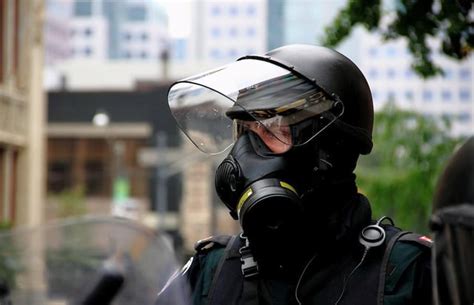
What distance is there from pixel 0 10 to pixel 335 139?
2388cm

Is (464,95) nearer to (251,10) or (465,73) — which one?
(251,10)

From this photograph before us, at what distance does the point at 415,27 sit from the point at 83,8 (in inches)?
4471

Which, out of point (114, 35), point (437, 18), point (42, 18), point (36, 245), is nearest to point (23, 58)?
point (42, 18)

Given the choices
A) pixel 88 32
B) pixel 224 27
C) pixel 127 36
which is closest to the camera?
pixel 88 32

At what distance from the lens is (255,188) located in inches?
131

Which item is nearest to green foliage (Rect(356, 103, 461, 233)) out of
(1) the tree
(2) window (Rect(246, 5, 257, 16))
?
(1) the tree

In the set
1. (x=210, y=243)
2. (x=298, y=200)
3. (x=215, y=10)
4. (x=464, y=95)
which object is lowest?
(x=464, y=95)

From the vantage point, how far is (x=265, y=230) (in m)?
Result: 3.27

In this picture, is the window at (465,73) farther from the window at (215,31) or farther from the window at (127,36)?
the window at (127,36)

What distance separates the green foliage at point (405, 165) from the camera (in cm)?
2422

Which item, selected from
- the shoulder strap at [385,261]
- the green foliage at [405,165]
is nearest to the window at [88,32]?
the green foliage at [405,165]

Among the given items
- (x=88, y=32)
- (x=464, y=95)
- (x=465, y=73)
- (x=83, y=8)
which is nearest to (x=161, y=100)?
(x=465, y=73)

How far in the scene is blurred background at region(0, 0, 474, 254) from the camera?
7598mm

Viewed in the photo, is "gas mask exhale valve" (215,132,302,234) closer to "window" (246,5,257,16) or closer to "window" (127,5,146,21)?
"window" (246,5,257,16)
